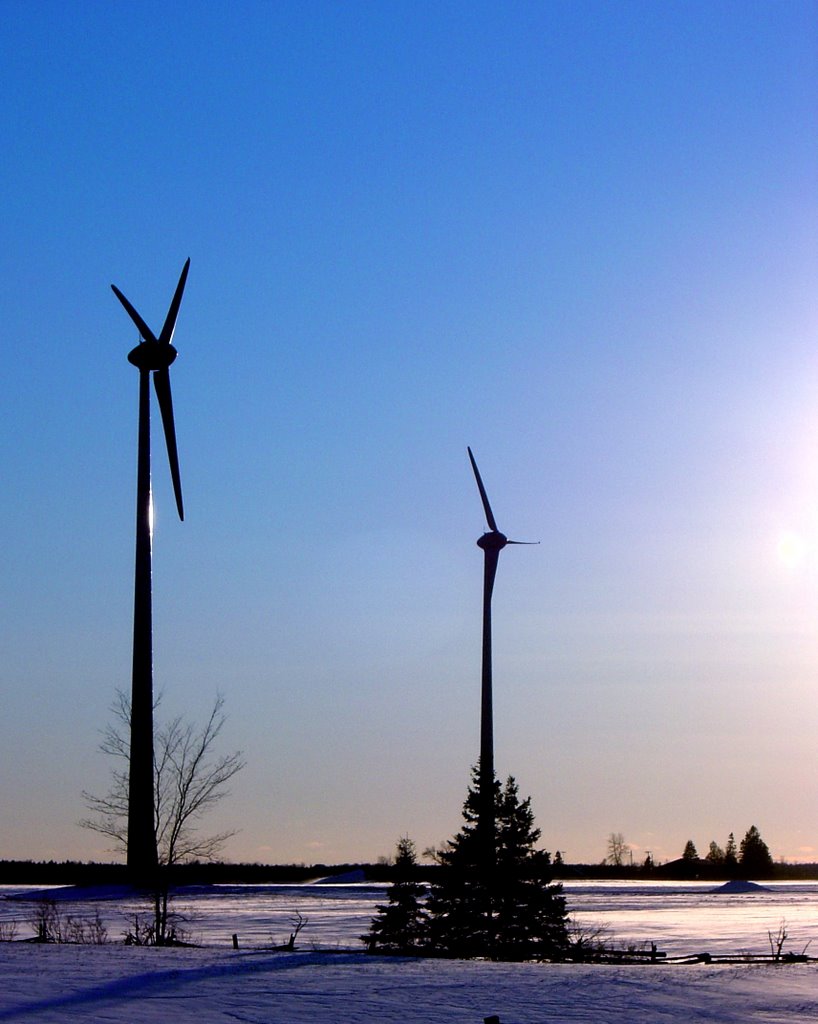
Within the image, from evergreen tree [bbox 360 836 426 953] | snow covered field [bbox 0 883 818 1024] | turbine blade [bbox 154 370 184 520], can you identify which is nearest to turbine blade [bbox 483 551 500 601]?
turbine blade [bbox 154 370 184 520]

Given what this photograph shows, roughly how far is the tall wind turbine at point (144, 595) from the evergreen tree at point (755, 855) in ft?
386

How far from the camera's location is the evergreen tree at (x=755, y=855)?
506 ft

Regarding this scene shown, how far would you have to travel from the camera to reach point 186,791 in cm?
3438

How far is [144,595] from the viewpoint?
5538 cm

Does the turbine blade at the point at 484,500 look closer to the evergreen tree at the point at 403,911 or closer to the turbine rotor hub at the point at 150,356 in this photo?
the turbine rotor hub at the point at 150,356

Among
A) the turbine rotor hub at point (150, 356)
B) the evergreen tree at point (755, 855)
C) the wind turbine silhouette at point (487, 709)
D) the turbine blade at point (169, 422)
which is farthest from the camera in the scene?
the evergreen tree at point (755, 855)

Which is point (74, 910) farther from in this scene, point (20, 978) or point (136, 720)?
point (20, 978)

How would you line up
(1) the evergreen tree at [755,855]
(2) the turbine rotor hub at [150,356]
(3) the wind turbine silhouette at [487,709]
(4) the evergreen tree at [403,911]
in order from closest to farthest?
1. (4) the evergreen tree at [403,911]
2. (3) the wind turbine silhouette at [487,709]
3. (2) the turbine rotor hub at [150,356]
4. (1) the evergreen tree at [755,855]

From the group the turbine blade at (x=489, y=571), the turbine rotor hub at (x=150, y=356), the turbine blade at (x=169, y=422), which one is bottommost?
the turbine blade at (x=489, y=571)

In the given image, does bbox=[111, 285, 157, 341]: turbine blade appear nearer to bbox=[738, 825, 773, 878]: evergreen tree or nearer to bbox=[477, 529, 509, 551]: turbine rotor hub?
bbox=[477, 529, 509, 551]: turbine rotor hub

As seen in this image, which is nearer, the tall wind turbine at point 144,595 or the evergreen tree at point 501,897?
the evergreen tree at point 501,897

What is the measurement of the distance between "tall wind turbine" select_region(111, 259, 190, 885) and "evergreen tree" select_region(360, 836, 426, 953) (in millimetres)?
11285

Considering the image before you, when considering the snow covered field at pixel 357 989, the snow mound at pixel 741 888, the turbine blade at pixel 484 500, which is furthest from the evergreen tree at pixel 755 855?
the snow covered field at pixel 357 989

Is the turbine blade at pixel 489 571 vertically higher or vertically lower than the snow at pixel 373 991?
higher
